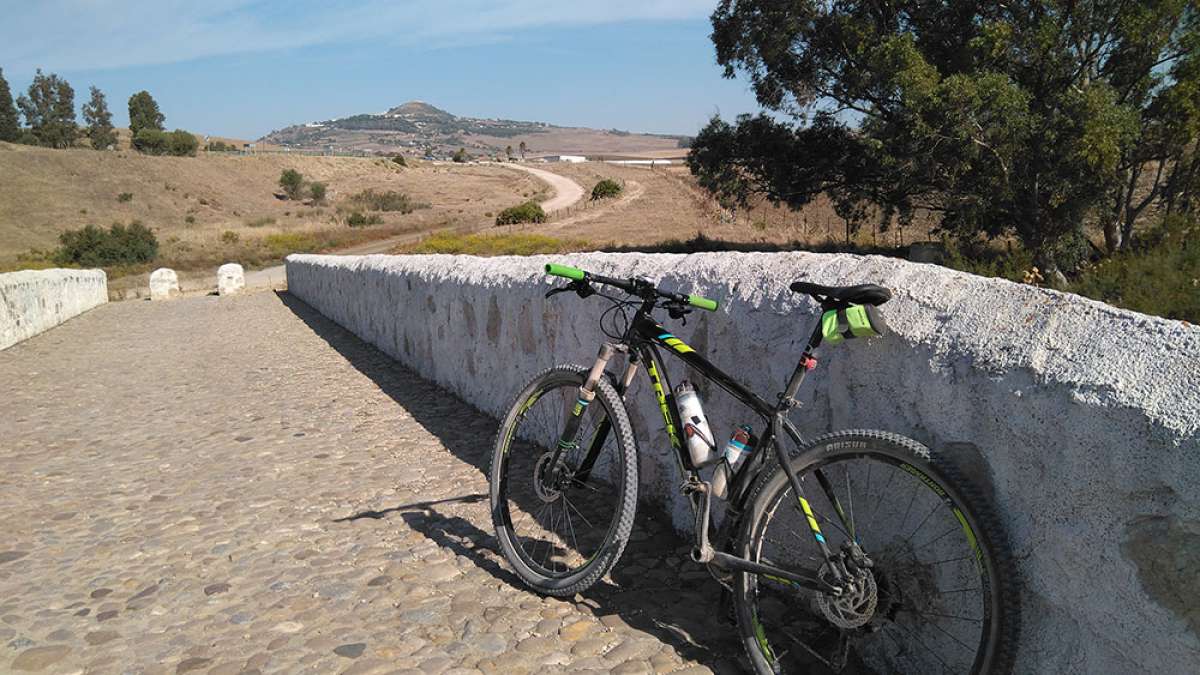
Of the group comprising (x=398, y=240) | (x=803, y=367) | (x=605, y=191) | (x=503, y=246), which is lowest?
(x=398, y=240)

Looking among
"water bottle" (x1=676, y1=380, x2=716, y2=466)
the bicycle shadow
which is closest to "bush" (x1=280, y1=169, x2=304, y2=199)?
the bicycle shadow

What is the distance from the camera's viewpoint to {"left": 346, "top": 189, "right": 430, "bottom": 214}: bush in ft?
222

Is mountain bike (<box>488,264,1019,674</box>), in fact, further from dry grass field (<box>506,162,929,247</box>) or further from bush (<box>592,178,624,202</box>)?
bush (<box>592,178,624,202</box>)

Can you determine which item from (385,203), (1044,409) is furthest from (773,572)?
(385,203)

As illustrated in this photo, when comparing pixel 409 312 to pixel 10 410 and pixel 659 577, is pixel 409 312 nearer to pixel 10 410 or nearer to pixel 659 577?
pixel 10 410

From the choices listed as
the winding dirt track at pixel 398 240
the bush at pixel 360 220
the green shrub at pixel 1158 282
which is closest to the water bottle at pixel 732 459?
the green shrub at pixel 1158 282

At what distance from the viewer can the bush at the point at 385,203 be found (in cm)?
6775

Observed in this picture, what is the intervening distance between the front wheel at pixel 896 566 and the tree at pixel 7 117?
10370 centimetres

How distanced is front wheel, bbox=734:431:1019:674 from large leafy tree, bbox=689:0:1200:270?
10810 mm

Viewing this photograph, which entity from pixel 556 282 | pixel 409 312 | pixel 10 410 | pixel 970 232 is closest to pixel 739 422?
pixel 556 282

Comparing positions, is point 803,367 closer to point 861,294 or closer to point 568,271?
point 861,294

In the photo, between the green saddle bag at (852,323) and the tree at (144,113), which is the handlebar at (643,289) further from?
the tree at (144,113)

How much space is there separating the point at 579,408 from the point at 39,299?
13.1m

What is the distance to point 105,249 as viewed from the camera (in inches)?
1577
